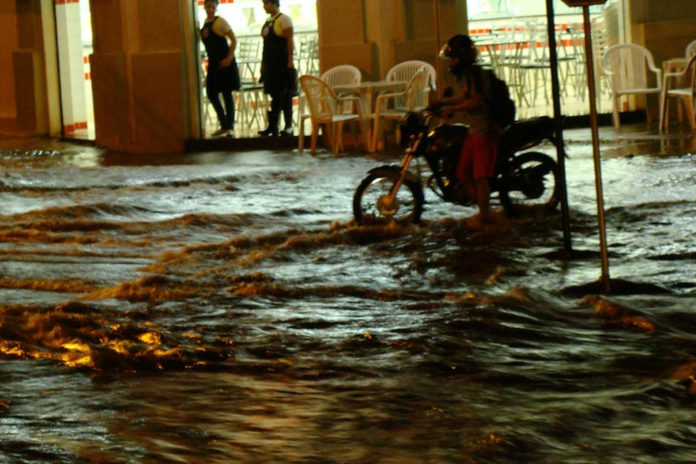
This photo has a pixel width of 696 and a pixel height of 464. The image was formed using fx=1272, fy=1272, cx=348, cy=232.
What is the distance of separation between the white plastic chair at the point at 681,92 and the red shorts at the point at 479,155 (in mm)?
6689

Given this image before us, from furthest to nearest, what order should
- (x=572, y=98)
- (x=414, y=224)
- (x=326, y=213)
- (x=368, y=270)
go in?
Answer: (x=572, y=98)
(x=326, y=213)
(x=414, y=224)
(x=368, y=270)

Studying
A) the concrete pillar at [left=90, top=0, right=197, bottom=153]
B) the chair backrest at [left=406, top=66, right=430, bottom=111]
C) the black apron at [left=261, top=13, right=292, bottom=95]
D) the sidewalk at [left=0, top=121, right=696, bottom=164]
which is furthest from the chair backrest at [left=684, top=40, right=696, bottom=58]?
the concrete pillar at [left=90, top=0, right=197, bottom=153]

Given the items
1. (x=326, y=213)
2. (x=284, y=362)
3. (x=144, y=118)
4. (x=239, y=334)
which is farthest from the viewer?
(x=144, y=118)

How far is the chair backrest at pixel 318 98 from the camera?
15.4m

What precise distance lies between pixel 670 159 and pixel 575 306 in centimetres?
650

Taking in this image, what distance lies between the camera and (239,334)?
20.3 feet

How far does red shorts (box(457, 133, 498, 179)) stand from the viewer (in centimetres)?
938

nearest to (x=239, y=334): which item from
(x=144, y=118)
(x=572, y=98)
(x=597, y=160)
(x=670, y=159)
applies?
(x=597, y=160)

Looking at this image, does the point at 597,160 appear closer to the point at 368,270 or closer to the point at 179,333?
the point at 368,270

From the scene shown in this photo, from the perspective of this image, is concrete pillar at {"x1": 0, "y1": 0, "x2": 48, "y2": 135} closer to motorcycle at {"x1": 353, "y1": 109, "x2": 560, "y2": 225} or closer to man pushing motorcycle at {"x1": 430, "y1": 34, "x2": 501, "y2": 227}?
motorcycle at {"x1": 353, "y1": 109, "x2": 560, "y2": 225}

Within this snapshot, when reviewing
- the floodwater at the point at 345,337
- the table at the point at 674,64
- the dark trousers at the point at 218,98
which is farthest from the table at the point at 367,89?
the floodwater at the point at 345,337

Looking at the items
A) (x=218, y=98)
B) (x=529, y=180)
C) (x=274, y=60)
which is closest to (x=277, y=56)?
(x=274, y=60)

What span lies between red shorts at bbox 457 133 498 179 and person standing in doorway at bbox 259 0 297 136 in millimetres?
7592

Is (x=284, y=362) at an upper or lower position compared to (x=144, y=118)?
lower
